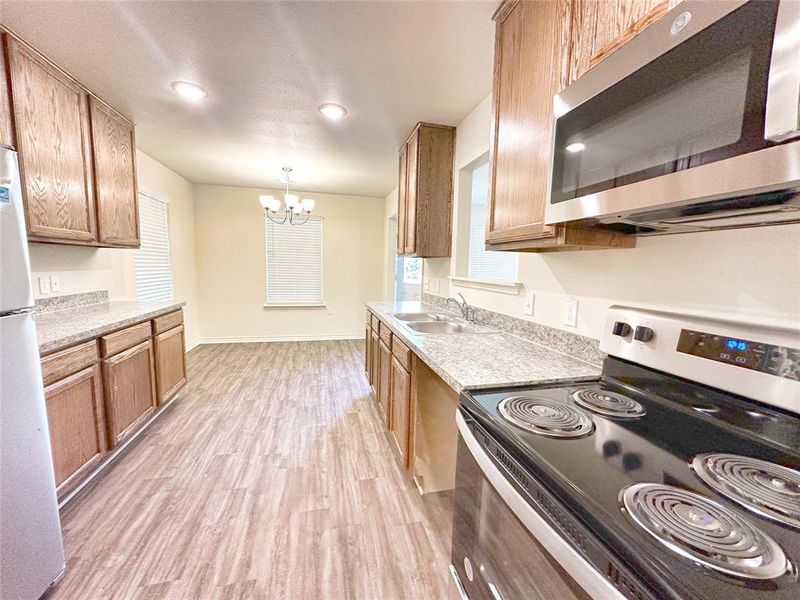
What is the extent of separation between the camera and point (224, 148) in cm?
334

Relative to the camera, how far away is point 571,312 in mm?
1473

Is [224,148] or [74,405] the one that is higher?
[224,148]

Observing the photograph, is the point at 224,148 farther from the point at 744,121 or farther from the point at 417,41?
the point at 744,121

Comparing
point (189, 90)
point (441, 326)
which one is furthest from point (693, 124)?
point (189, 90)

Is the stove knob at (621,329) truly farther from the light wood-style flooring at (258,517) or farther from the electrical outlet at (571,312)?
the light wood-style flooring at (258,517)

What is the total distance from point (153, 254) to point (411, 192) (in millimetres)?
3191

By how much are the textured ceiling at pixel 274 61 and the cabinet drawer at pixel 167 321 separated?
1630 mm

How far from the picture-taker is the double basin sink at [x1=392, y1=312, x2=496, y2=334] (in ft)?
7.05

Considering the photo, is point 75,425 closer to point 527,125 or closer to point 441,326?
point 441,326

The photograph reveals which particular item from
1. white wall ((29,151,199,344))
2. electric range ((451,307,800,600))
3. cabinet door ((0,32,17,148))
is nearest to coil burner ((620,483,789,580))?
electric range ((451,307,800,600))

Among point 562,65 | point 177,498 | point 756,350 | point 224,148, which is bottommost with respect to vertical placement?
point 177,498

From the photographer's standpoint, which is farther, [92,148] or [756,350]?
[92,148]

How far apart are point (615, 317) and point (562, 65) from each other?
893 millimetres

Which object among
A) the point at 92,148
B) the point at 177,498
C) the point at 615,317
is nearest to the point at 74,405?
the point at 177,498
